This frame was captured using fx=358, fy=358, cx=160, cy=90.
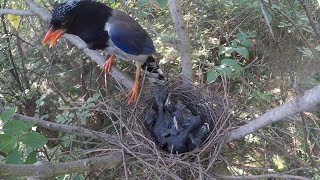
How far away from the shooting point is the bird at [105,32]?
2.35 m

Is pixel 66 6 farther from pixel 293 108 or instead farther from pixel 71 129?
pixel 293 108

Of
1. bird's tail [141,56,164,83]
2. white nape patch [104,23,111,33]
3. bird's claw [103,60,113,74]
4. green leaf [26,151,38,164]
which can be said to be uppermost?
white nape patch [104,23,111,33]

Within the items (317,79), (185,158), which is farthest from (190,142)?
(317,79)

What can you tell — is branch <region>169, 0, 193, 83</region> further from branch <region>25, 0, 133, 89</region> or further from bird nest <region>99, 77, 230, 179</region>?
branch <region>25, 0, 133, 89</region>

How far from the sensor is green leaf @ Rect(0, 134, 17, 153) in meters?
1.34

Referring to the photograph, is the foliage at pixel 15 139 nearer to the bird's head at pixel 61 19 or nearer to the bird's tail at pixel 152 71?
the bird's head at pixel 61 19

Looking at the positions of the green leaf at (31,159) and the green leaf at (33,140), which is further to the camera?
the green leaf at (31,159)

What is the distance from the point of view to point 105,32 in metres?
2.60

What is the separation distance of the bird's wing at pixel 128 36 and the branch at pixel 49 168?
1.00m

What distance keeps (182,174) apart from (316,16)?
12.5 ft

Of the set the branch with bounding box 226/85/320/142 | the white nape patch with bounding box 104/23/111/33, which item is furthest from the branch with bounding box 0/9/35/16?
the branch with bounding box 226/85/320/142

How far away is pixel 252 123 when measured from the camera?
160cm

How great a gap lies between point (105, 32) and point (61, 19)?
0.40 metres

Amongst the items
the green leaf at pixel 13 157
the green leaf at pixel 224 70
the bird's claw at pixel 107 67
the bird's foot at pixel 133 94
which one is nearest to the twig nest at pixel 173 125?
the bird's foot at pixel 133 94
